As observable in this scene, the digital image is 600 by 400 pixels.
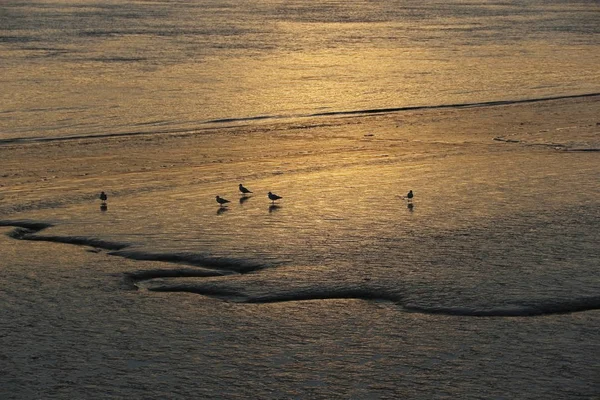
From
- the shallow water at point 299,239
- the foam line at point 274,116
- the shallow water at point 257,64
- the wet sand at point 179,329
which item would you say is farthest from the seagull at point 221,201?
the shallow water at point 257,64

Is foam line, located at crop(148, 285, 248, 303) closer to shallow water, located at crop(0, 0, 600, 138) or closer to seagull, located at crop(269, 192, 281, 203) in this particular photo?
seagull, located at crop(269, 192, 281, 203)

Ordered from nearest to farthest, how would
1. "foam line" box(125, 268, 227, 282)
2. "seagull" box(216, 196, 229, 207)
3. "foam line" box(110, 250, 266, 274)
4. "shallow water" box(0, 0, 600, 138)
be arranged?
"foam line" box(125, 268, 227, 282) → "foam line" box(110, 250, 266, 274) → "seagull" box(216, 196, 229, 207) → "shallow water" box(0, 0, 600, 138)

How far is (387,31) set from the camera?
35000 millimetres

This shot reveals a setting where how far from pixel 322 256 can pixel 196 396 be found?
8.82 feet

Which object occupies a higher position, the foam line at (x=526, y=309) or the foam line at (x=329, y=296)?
the foam line at (x=329, y=296)

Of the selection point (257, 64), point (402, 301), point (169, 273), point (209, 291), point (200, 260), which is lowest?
point (402, 301)

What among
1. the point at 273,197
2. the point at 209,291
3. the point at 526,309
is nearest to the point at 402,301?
the point at 526,309

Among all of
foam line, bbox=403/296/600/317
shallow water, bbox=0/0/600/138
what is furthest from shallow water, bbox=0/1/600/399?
shallow water, bbox=0/0/600/138

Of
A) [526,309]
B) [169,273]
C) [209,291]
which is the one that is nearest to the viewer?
[526,309]

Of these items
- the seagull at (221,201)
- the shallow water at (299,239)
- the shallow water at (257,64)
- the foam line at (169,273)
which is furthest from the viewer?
the shallow water at (257,64)

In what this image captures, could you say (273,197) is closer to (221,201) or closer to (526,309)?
(221,201)

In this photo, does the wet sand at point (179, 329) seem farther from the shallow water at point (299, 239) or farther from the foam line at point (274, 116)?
the foam line at point (274, 116)

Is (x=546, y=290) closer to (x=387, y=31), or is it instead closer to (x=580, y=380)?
(x=580, y=380)

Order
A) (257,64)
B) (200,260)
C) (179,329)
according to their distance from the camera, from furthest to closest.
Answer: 1. (257,64)
2. (200,260)
3. (179,329)
